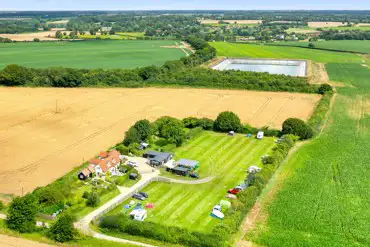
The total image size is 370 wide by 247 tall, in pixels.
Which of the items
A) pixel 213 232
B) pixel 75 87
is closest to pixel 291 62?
pixel 75 87

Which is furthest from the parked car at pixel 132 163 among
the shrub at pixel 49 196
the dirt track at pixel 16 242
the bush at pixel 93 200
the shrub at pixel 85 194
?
the dirt track at pixel 16 242

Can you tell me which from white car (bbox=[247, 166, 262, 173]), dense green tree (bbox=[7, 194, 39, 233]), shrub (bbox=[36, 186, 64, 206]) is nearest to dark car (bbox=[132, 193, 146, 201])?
shrub (bbox=[36, 186, 64, 206])

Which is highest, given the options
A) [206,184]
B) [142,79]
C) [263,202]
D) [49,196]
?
[142,79]

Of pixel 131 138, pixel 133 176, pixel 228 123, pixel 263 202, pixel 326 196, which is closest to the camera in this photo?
pixel 263 202

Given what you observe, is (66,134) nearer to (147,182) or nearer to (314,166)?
(147,182)

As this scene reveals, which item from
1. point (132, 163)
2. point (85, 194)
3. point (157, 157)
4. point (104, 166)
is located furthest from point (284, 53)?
point (85, 194)

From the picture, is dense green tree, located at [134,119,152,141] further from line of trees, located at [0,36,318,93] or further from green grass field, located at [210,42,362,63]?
green grass field, located at [210,42,362,63]

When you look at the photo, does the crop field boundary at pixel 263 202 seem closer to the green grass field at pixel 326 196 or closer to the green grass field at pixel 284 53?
the green grass field at pixel 326 196

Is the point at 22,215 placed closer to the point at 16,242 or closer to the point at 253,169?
the point at 16,242
